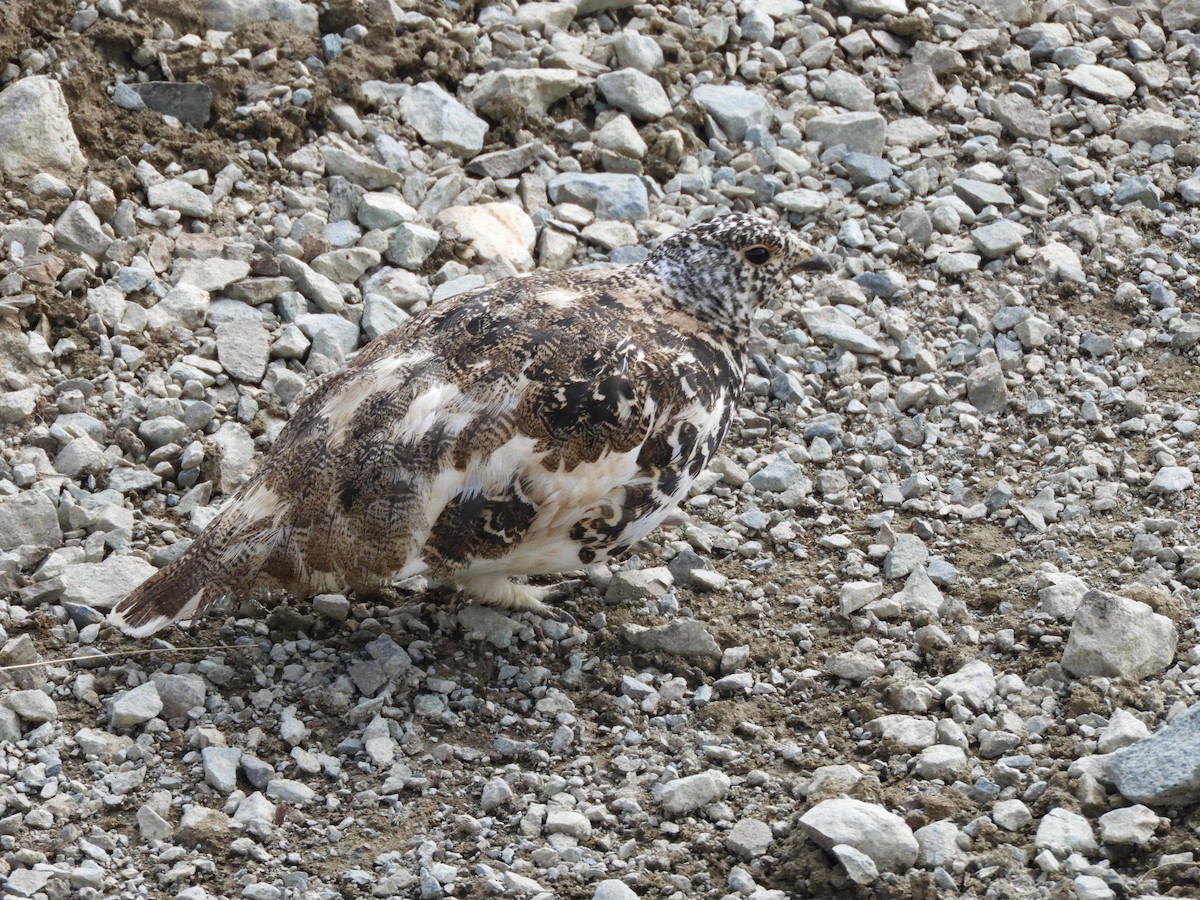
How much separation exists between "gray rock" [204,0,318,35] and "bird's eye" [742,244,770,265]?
135 inches

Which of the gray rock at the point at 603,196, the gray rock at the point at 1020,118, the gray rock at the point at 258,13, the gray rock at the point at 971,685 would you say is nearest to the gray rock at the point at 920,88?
the gray rock at the point at 1020,118

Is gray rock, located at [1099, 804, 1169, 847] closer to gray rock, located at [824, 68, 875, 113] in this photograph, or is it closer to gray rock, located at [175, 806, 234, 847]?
gray rock, located at [175, 806, 234, 847]

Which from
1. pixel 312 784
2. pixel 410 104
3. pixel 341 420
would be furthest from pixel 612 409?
pixel 410 104

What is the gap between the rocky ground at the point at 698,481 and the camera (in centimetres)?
475

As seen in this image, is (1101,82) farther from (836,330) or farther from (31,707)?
(31,707)

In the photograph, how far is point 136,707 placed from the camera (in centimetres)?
Answer: 511

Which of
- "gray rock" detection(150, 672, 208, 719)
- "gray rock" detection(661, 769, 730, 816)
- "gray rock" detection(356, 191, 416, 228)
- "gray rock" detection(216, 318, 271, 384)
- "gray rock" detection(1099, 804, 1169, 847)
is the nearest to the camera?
"gray rock" detection(1099, 804, 1169, 847)

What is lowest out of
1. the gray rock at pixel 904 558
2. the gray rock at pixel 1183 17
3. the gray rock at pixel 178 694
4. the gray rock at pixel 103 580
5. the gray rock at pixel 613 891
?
the gray rock at pixel 178 694

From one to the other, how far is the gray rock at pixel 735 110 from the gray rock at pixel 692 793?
466 centimetres

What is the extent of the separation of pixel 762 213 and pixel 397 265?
208 centimetres

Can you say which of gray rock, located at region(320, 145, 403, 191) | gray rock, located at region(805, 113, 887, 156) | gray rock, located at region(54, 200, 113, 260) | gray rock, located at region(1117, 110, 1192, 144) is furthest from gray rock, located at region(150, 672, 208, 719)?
gray rock, located at region(1117, 110, 1192, 144)

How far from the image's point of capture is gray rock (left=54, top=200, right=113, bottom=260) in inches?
272

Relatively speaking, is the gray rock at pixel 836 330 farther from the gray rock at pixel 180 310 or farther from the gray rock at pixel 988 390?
the gray rock at pixel 180 310

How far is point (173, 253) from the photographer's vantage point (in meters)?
7.11
